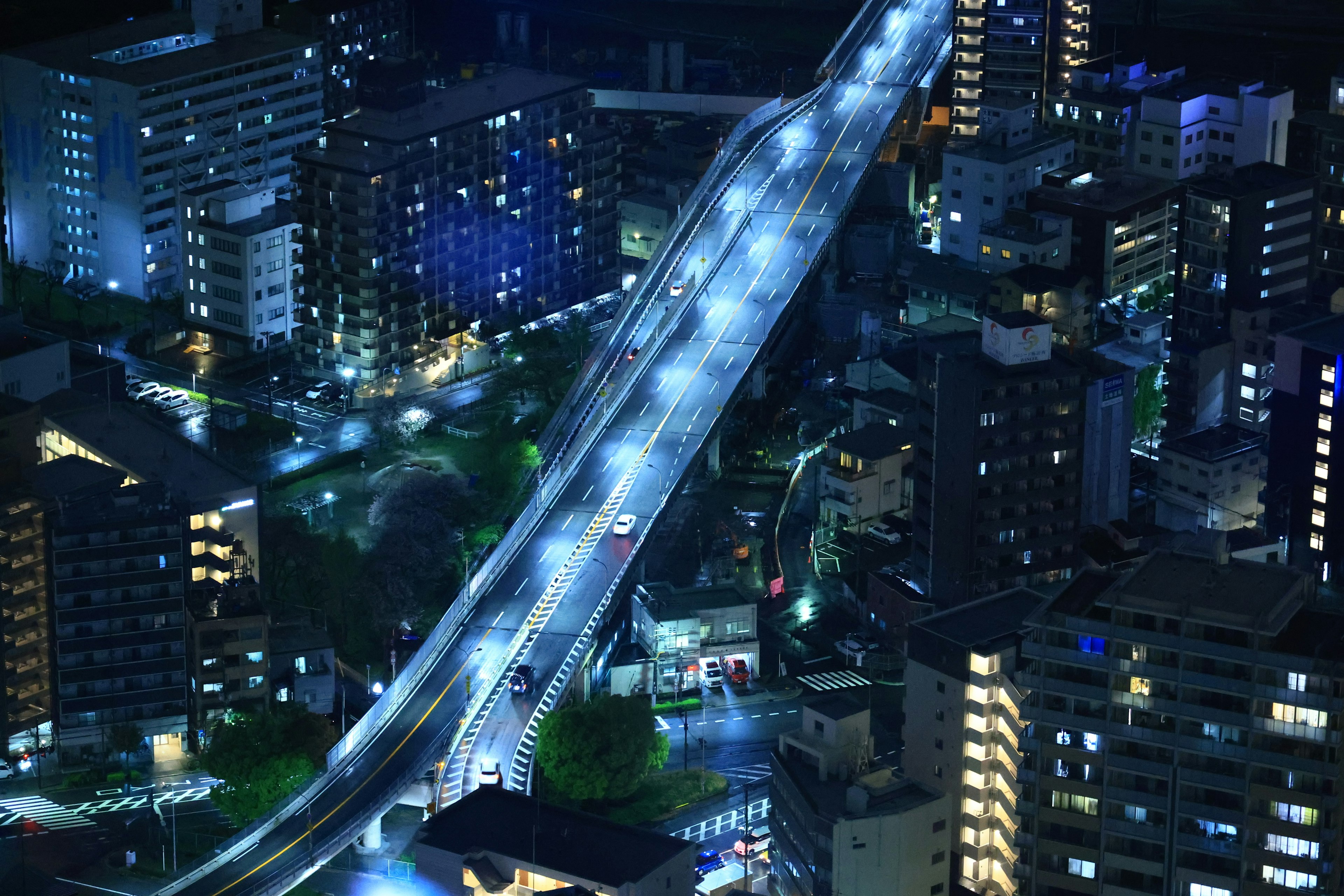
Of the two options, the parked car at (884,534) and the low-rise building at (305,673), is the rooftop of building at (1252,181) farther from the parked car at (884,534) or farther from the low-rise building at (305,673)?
the low-rise building at (305,673)

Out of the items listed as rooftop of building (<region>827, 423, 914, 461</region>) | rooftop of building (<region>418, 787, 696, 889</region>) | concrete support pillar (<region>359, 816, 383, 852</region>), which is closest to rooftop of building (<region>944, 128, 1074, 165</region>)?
rooftop of building (<region>827, 423, 914, 461</region>)

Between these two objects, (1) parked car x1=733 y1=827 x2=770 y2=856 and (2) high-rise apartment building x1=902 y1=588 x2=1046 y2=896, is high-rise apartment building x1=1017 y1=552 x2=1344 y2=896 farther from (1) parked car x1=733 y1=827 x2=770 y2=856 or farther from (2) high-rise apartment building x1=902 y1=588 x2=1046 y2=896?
(1) parked car x1=733 y1=827 x2=770 y2=856

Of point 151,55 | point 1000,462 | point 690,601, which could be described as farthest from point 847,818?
point 151,55

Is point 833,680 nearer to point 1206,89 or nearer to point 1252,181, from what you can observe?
point 1252,181

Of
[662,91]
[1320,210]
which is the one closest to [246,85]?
[662,91]

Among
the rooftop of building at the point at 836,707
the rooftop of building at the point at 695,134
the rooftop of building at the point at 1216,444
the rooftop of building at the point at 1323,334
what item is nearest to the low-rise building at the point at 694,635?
the rooftop of building at the point at 836,707
